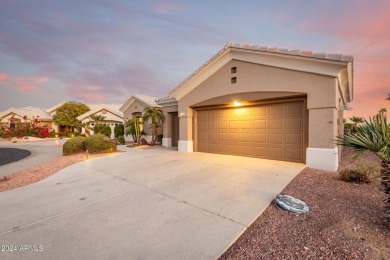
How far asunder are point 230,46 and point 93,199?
8685 mm

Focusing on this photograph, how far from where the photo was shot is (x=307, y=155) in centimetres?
689

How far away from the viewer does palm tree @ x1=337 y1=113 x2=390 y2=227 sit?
2.90 meters

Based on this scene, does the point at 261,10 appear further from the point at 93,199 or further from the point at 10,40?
the point at 10,40

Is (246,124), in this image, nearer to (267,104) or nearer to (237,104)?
(237,104)

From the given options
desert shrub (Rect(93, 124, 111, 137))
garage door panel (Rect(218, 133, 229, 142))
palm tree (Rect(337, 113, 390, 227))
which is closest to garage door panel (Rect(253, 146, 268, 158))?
garage door panel (Rect(218, 133, 229, 142))

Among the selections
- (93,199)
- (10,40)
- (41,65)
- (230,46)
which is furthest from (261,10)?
(41,65)

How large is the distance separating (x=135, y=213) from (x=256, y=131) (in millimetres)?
7038

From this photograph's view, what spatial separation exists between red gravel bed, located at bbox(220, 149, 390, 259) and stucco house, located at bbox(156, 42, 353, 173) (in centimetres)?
337

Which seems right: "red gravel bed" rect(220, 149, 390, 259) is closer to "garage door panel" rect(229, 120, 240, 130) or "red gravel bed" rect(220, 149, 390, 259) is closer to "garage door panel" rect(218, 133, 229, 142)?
"garage door panel" rect(229, 120, 240, 130)

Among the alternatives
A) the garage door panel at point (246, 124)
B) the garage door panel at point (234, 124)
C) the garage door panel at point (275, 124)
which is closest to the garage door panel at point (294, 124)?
the garage door panel at point (275, 124)

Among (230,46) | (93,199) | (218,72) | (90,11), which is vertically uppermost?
(90,11)

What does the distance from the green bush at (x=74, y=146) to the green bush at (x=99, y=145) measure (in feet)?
1.69

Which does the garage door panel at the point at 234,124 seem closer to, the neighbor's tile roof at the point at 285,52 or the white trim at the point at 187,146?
the white trim at the point at 187,146

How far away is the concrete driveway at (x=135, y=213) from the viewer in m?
2.37
